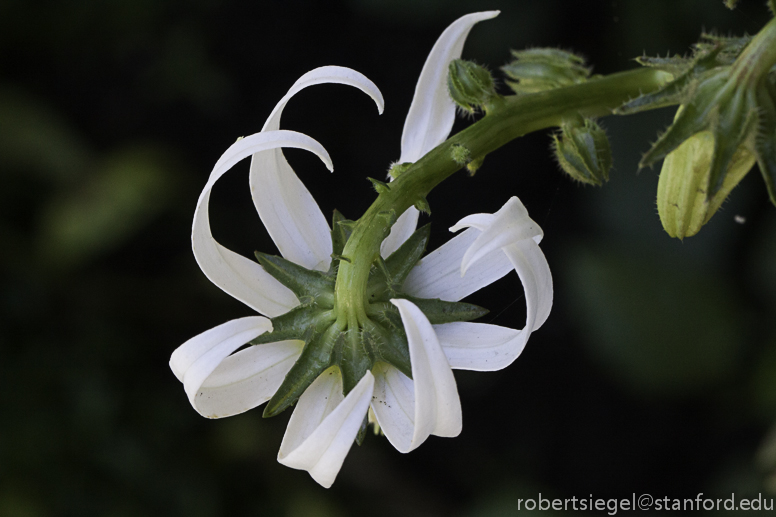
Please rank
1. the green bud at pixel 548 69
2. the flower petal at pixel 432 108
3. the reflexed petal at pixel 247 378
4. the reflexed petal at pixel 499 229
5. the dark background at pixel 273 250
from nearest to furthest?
the reflexed petal at pixel 499 229 < the reflexed petal at pixel 247 378 < the flower petal at pixel 432 108 < the green bud at pixel 548 69 < the dark background at pixel 273 250

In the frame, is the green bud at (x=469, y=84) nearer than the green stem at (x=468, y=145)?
No

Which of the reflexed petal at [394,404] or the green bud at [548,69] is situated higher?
the green bud at [548,69]

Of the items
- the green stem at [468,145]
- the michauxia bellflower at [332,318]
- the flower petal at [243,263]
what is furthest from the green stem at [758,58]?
the flower petal at [243,263]

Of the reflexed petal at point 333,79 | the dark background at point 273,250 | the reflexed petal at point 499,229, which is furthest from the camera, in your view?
the dark background at point 273,250

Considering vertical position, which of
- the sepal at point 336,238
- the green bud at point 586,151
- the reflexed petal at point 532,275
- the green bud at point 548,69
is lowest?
the reflexed petal at point 532,275

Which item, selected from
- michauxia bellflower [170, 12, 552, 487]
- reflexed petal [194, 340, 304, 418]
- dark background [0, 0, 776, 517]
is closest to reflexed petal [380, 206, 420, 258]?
michauxia bellflower [170, 12, 552, 487]

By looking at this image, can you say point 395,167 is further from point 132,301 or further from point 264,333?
point 132,301

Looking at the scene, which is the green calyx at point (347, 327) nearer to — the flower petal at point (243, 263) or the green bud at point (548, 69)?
the flower petal at point (243, 263)
